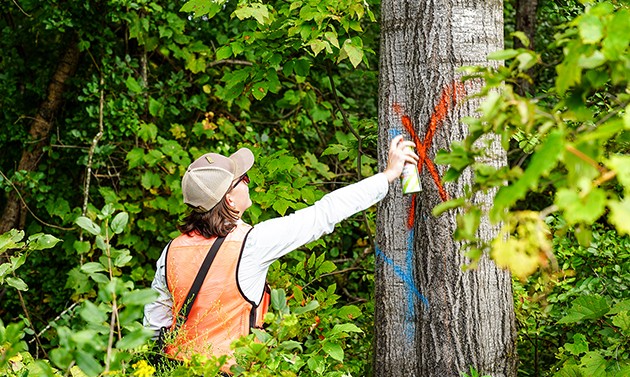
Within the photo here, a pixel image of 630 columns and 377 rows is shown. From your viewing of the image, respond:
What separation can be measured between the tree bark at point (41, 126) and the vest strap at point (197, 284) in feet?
11.7

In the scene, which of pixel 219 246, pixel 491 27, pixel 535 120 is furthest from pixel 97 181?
pixel 535 120

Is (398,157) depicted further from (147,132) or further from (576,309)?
(147,132)

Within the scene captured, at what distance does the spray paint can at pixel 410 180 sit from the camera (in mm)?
2734

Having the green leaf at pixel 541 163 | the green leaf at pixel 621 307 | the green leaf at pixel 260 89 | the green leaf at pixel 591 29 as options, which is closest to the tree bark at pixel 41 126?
the green leaf at pixel 260 89

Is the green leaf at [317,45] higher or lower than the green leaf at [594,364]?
higher

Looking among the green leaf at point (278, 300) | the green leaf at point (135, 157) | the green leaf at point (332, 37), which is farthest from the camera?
the green leaf at point (135, 157)

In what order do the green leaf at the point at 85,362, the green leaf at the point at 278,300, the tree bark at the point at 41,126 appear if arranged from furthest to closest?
the tree bark at the point at 41,126 < the green leaf at the point at 278,300 < the green leaf at the point at 85,362

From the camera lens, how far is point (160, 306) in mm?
2926

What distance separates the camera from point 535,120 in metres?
1.54

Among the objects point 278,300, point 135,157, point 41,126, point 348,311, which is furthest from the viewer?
point 41,126

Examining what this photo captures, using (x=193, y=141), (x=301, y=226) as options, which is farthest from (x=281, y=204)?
(x=193, y=141)

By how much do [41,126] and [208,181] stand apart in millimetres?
3483

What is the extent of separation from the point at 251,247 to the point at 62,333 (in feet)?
3.67

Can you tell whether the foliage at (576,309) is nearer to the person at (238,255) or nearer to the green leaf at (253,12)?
the person at (238,255)
